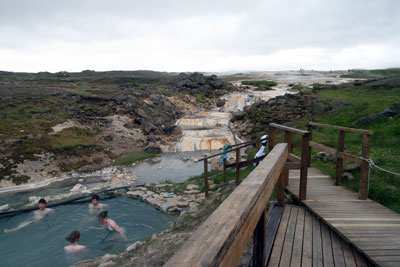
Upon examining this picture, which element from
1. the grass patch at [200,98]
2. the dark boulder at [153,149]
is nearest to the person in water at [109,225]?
the dark boulder at [153,149]

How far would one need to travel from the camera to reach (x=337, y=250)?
339 centimetres

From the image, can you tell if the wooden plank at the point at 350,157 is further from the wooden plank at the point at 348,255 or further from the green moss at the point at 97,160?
the green moss at the point at 97,160

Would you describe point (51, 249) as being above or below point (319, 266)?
below

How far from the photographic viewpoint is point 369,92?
25.6 meters

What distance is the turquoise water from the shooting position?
7512mm

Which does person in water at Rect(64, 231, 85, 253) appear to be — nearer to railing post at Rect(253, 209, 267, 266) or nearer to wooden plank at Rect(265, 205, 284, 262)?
wooden plank at Rect(265, 205, 284, 262)

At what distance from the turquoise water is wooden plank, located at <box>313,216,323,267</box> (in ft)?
17.8

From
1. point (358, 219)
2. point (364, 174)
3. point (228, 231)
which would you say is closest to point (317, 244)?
point (358, 219)

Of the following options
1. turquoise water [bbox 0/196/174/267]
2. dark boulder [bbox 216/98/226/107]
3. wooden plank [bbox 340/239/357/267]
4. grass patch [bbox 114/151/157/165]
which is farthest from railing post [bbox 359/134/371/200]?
dark boulder [bbox 216/98/226/107]

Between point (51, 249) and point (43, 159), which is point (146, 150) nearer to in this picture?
point (43, 159)

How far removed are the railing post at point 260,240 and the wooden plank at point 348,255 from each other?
124cm

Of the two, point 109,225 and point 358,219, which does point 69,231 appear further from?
point 358,219

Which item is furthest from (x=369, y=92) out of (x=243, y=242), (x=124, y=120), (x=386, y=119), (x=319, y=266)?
(x=243, y=242)

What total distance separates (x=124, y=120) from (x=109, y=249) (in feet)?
59.3
